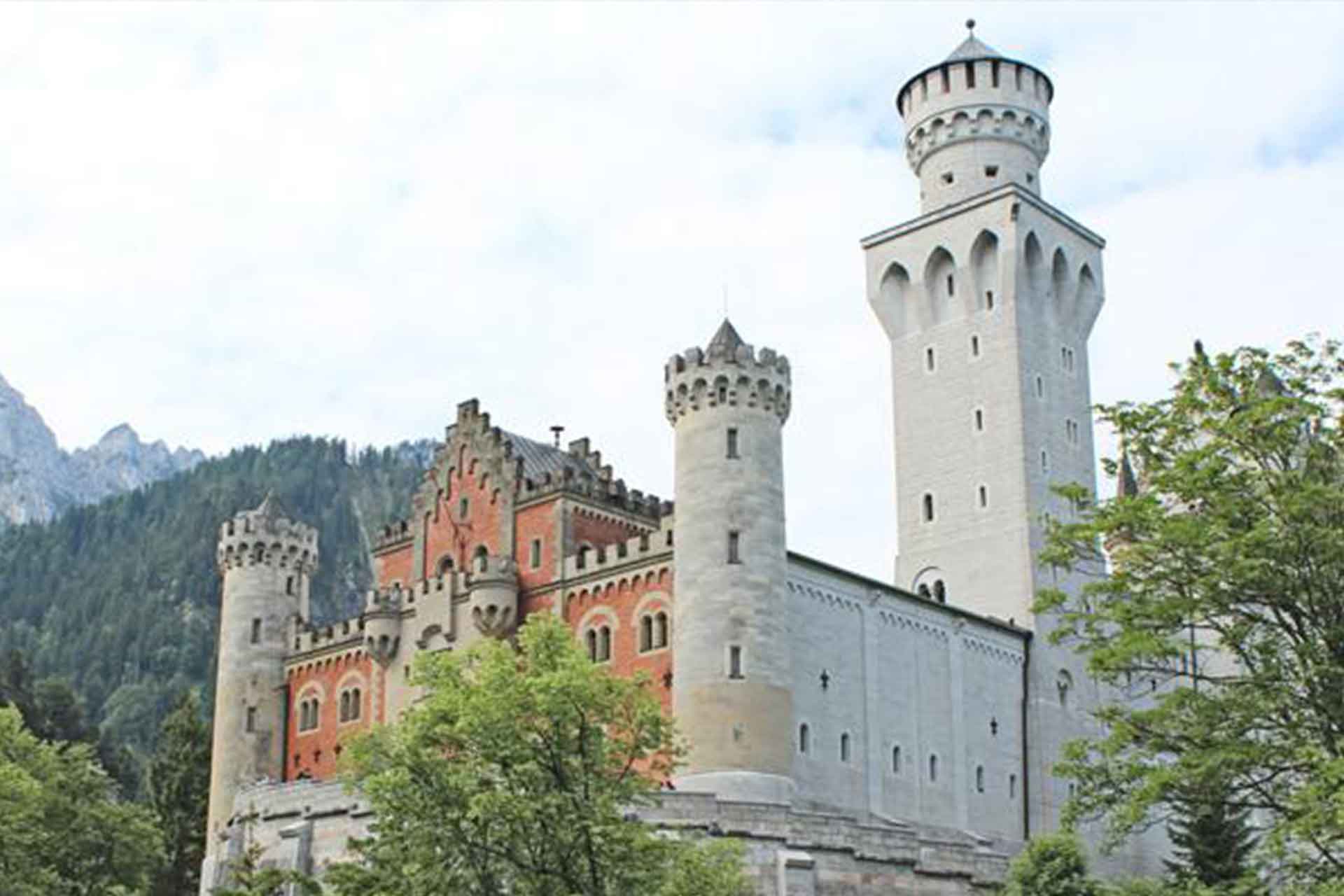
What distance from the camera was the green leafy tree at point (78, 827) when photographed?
192 ft

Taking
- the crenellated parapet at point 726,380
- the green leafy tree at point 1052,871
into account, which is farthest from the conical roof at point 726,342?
the green leafy tree at point 1052,871

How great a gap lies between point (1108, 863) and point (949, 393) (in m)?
19.8

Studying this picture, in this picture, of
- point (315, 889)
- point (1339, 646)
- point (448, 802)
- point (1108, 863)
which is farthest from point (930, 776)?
point (1339, 646)

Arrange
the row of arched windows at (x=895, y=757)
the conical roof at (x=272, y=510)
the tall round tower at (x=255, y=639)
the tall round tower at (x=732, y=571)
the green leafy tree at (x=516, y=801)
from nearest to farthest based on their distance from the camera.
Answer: the green leafy tree at (x=516, y=801), the tall round tower at (x=732, y=571), the row of arched windows at (x=895, y=757), the tall round tower at (x=255, y=639), the conical roof at (x=272, y=510)

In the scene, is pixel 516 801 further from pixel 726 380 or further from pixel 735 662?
pixel 726 380

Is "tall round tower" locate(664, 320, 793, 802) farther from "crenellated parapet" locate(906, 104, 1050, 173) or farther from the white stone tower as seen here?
"crenellated parapet" locate(906, 104, 1050, 173)

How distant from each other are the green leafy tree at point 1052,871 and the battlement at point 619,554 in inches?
676

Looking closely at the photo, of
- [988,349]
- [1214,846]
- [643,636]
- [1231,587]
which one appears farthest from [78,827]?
[1231,587]

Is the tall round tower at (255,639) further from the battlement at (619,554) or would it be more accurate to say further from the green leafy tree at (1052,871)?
the green leafy tree at (1052,871)

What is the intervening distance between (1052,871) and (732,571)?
1479 cm

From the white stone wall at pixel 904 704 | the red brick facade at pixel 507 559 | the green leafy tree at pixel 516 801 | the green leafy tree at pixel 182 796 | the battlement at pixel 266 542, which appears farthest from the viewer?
the green leafy tree at pixel 182 796

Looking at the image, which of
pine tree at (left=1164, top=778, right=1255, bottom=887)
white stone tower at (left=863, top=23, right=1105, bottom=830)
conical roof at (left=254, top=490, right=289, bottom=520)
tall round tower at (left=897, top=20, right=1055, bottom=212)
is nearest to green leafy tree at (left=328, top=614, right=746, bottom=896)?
pine tree at (left=1164, top=778, right=1255, bottom=887)

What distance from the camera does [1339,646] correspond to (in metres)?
30.7

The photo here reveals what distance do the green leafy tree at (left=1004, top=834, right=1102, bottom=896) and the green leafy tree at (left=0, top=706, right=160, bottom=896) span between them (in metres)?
27.5
